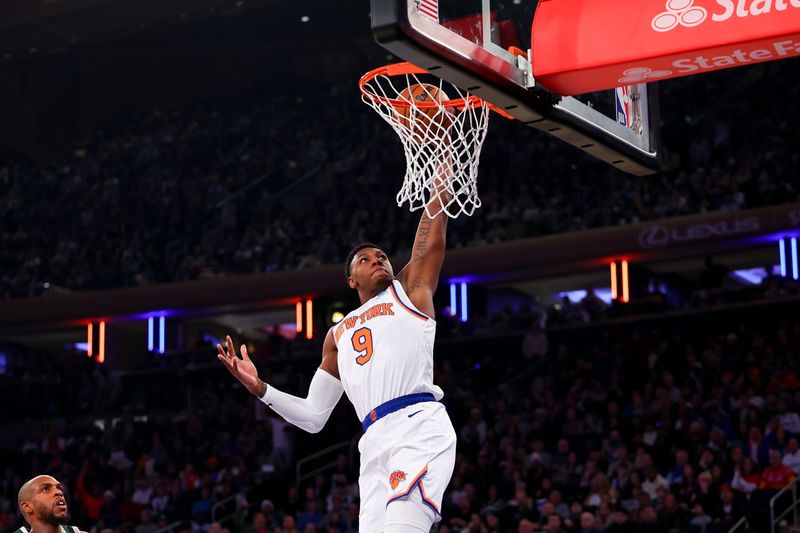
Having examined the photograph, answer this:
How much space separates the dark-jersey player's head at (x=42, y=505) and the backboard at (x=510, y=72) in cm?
315

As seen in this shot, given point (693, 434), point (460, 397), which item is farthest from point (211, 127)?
point (693, 434)

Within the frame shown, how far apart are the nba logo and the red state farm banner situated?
0.51 m

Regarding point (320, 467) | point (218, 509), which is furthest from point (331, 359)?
point (320, 467)

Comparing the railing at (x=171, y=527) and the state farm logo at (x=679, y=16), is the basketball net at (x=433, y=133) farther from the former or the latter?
the railing at (x=171, y=527)

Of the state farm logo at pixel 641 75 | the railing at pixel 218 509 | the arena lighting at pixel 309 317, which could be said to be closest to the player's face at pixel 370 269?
the state farm logo at pixel 641 75

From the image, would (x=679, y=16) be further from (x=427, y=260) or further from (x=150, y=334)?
(x=150, y=334)

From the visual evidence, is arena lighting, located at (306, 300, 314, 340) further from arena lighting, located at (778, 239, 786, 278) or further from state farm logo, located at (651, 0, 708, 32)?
state farm logo, located at (651, 0, 708, 32)

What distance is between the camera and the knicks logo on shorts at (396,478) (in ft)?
17.4

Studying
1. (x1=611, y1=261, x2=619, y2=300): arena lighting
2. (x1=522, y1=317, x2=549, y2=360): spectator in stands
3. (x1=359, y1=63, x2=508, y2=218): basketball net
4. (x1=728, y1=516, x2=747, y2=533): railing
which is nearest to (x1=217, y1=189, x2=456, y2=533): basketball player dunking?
(x1=359, y1=63, x2=508, y2=218): basketball net

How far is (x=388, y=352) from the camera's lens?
219 inches

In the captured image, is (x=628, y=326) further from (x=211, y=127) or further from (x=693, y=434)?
(x=211, y=127)

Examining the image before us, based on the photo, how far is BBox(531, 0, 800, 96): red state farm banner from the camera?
A: 542cm

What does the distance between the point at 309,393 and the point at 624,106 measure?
2.37m

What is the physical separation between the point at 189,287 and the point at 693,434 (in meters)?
12.5
